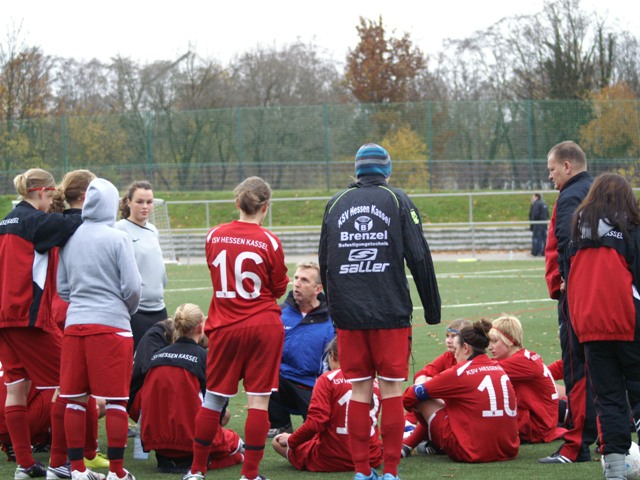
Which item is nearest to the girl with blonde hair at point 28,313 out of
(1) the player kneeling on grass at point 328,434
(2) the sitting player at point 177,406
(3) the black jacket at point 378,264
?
(2) the sitting player at point 177,406

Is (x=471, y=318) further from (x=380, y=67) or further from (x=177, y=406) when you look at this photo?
(x=380, y=67)

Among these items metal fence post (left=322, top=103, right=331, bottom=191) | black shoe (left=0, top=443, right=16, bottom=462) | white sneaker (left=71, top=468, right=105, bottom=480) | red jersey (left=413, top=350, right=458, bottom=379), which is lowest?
black shoe (left=0, top=443, right=16, bottom=462)

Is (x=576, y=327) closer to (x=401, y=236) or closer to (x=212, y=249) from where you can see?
(x=401, y=236)

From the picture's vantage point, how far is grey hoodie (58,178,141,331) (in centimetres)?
557

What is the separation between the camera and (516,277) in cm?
2102

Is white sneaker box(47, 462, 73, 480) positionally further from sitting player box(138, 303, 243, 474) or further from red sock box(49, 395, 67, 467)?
sitting player box(138, 303, 243, 474)

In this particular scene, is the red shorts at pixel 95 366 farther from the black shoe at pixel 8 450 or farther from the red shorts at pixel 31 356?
the black shoe at pixel 8 450

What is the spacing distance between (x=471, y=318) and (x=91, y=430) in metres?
8.39

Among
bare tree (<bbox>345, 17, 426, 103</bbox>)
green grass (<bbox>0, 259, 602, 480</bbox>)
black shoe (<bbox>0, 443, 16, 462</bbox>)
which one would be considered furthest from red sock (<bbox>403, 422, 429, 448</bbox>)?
bare tree (<bbox>345, 17, 426, 103</bbox>)

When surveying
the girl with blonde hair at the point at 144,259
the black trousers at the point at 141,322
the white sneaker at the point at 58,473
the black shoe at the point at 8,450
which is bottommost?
the black shoe at the point at 8,450

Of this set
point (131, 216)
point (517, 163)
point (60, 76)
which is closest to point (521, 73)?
point (517, 163)

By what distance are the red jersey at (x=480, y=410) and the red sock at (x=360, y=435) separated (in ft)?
3.12

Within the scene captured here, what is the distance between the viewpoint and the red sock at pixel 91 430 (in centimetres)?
596

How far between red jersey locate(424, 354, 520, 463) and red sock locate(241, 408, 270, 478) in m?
1.31
